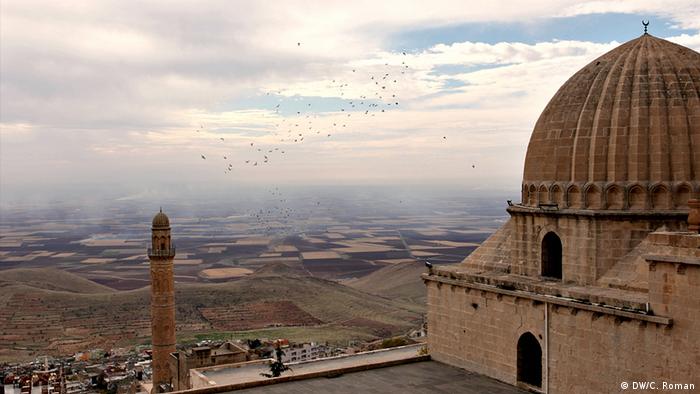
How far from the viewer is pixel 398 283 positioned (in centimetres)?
11319

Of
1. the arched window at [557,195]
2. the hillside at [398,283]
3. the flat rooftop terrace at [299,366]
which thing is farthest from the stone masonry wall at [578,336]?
the hillside at [398,283]

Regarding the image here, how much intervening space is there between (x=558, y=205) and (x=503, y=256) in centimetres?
230

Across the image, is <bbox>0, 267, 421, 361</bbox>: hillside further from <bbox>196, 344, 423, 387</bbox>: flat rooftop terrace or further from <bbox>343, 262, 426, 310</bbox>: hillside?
<bbox>196, 344, 423, 387</bbox>: flat rooftop terrace

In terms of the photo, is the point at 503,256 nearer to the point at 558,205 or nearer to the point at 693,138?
the point at 558,205

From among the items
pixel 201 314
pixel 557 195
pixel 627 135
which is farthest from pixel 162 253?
pixel 201 314

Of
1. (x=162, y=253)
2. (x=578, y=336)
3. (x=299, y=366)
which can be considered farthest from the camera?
(x=162, y=253)

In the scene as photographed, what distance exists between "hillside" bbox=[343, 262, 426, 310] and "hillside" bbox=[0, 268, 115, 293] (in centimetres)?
4325

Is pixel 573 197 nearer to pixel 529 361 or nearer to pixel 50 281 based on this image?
pixel 529 361

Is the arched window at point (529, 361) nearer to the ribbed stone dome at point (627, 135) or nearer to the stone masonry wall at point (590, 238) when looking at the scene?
the stone masonry wall at point (590, 238)

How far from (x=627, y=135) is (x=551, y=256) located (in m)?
3.13

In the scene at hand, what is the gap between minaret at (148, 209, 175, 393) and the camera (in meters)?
36.6

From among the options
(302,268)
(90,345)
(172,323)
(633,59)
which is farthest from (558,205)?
(302,268)

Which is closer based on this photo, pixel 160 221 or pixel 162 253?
pixel 162 253

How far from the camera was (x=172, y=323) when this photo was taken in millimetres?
37625
